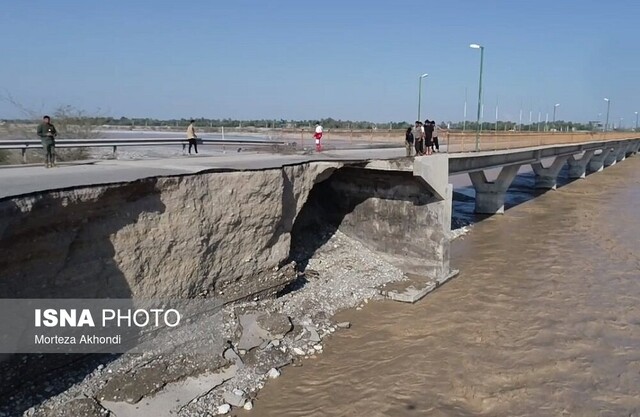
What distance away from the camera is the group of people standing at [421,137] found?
18234 millimetres

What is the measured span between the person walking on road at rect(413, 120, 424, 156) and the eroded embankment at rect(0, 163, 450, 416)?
1.70 meters

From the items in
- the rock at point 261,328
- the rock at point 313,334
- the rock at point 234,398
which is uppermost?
the rock at point 261,328

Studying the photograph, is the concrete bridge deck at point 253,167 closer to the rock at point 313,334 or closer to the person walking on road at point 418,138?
the person walking on road at point 418,138

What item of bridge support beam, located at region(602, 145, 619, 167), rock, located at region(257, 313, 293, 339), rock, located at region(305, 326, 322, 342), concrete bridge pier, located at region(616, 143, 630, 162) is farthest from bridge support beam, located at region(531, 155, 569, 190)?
concrete bridge pier, located at region(616, 143, 630, 162)

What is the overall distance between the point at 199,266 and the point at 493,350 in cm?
718

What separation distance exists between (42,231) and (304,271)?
8.34 metres

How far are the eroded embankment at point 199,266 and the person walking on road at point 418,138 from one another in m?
1.70

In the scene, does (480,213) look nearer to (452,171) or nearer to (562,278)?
(452,171)

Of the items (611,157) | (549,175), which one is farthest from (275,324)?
(611,157)

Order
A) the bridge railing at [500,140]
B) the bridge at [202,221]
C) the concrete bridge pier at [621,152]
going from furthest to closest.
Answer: the concrete bridge pier at [621,152] < the bridge railing at [500,140] < the bridge at [202,221]

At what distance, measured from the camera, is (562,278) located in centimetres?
1686

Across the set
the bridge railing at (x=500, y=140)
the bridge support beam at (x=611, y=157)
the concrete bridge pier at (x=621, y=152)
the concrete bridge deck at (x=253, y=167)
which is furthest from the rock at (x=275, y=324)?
the concrete bridge pier at (x=621, y=152)

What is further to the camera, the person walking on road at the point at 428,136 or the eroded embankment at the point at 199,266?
the person walking on road at the point at 428,136

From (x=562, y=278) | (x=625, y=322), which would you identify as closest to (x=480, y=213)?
(x=562, y=278)
